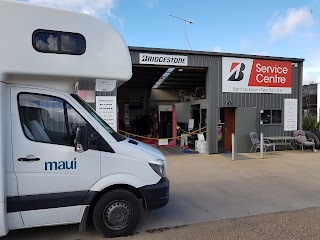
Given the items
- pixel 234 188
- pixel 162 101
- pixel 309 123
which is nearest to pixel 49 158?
pixel 234 188

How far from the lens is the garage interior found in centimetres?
1691

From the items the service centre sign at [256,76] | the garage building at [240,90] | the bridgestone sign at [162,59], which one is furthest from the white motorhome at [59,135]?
the service centre sign at [256,76]

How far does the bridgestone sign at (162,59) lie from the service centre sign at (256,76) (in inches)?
77.3

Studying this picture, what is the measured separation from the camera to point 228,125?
14.7 meters

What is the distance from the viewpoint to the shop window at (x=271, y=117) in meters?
14.0

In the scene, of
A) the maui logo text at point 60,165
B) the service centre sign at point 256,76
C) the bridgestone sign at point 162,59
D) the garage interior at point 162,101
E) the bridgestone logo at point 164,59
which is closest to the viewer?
the maui logo text at point 60,165

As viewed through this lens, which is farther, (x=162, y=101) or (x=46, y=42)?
(x=162, y=101)

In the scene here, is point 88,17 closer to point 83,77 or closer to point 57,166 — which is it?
point 83,77

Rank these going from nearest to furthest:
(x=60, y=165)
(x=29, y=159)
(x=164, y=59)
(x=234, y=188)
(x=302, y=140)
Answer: (x=29, y=159)
(x=60, y=165)
(x=234, y=188)
(x=164, y=59)
(x=302, y=140)

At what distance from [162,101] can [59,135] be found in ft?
74.7

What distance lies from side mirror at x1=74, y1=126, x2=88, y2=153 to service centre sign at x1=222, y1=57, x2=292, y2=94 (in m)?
10.2

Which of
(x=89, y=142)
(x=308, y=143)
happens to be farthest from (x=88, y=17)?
(x=308, y=143)

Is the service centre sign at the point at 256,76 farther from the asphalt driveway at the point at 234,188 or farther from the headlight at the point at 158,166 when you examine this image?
the headlight at the point at 158,166

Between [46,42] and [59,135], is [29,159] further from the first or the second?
[46,42]
